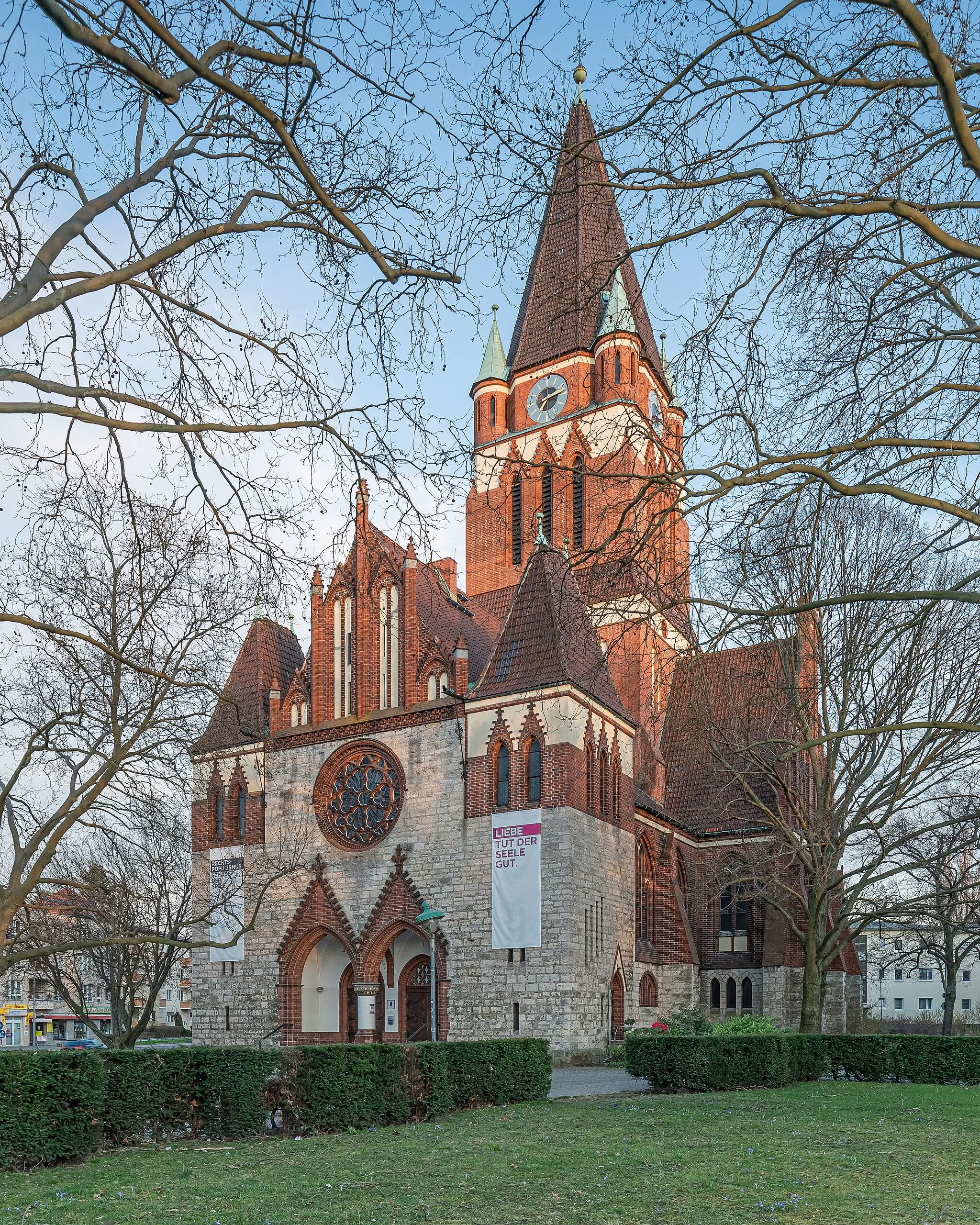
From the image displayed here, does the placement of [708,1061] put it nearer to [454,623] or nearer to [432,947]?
[432,947]

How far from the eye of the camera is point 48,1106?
10594mm

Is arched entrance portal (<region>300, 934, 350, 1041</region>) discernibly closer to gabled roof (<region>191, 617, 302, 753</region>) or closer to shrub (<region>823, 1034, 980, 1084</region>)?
gabled roof (<region>191, 617, 302, 753</region>)

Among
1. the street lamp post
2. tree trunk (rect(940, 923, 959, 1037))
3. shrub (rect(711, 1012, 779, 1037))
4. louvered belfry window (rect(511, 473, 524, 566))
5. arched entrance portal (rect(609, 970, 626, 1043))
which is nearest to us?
the street lamp post

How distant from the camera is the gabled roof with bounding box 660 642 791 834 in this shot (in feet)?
39.8

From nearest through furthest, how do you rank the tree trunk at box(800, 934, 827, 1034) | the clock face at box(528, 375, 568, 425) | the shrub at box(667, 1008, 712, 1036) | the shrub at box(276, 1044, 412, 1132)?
the shrub at box(276, 1044, 412, 1132), the tree trunk at box(800, 934, 827, 1034), the shrub at box(667, 1008, 712, 1036), the clock face at box(528, 375, 568, 425)

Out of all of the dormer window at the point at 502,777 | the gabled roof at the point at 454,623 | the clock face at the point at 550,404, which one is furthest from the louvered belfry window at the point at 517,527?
the dormer window at the point at 502,777

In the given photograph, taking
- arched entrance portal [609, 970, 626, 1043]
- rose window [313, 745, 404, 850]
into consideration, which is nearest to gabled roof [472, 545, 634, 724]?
rose window [313, 745, 404, 850]

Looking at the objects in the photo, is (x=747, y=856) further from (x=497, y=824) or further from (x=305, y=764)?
(x=305, y=764)

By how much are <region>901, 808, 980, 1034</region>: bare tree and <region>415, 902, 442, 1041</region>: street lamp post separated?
9.54m

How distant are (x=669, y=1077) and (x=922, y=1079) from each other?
5.87 meters

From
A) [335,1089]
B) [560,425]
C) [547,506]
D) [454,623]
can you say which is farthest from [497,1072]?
[560,425]

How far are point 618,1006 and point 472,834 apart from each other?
19.4 ft

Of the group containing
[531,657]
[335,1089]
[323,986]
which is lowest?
[323,986]

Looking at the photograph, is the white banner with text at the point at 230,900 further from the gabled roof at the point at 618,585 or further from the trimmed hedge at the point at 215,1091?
the gabled roof at the point at 618,585
